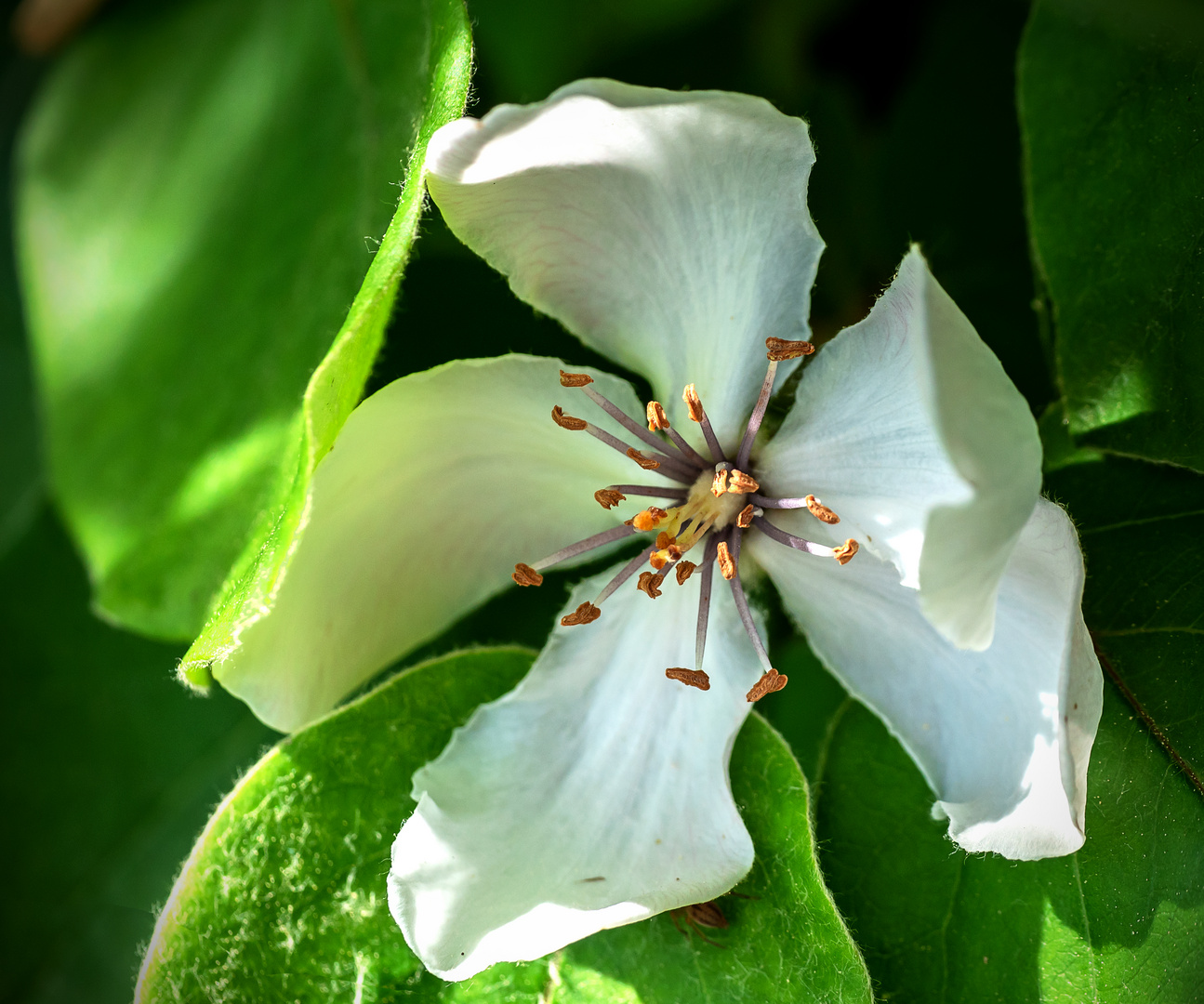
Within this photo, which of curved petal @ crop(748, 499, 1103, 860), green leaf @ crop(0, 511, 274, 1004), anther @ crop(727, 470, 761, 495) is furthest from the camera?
green leaf @ crop(0, 511, 274, 1004)

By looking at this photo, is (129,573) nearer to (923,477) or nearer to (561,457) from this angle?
(561,457)

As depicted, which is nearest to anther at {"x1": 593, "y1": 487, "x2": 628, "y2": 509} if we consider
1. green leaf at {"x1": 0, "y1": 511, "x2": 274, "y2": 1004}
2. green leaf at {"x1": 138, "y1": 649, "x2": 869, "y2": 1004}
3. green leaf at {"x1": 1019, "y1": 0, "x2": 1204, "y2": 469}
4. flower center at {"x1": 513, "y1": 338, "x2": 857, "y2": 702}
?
flower center at {"x1": 513, "y1": 338, "x2": 857, "y2": 702}

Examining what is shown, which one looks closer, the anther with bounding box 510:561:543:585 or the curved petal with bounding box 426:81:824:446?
the curved petal with bounding box 426:81:824:446

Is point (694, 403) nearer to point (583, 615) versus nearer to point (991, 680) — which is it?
point (583, 615)

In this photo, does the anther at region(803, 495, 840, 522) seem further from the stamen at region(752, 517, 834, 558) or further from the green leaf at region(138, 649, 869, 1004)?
the green leaf at region(138, 649, 869, 1004)

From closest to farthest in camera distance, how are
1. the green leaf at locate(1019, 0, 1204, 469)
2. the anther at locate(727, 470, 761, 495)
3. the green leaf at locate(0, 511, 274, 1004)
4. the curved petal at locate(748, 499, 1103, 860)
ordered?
the curved petal at locate(748, 499, 1103, 860), the green leaf at locate(1019, 0, 1204, 469), the anther at locate(727, 470, 761, 495), the green leaf at locate(0, 511, 274, 1004)

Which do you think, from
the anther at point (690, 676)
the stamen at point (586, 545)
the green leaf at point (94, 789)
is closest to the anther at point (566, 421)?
the stamen at point (586, 545)

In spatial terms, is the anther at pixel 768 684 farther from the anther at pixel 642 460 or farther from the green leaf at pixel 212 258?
the green leaf at pixel 212 258

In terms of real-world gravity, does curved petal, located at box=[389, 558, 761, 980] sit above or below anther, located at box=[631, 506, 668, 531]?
below
